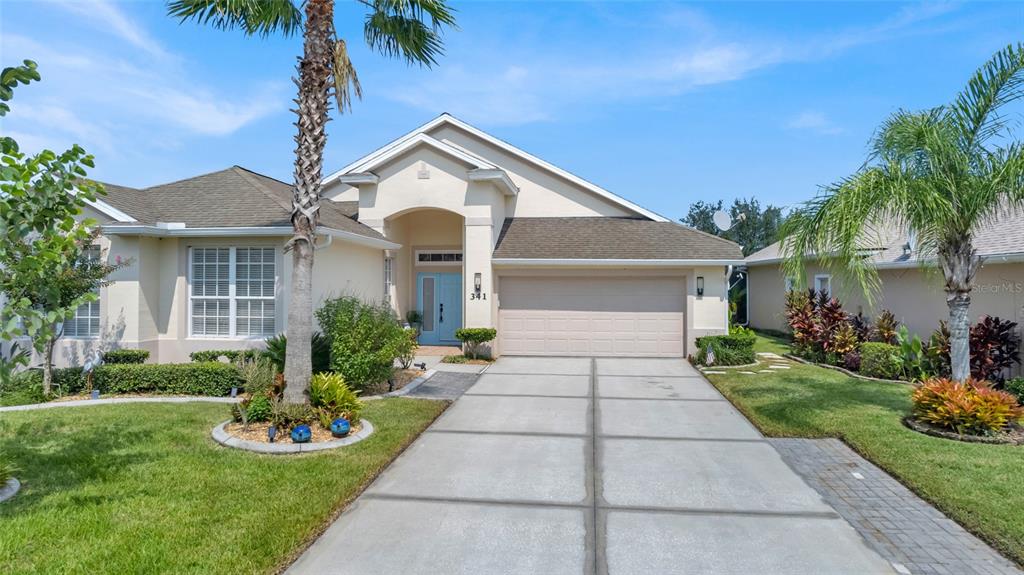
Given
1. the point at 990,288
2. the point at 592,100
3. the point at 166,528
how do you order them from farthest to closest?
1. the point at 592,100
2. the point at 990,288
3. the point at 166,528

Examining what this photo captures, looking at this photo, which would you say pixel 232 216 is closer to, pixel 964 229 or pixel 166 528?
pixel 166 528

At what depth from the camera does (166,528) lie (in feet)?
15.3

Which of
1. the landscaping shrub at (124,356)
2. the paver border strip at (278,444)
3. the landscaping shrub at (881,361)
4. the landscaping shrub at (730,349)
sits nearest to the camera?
the paver border strip at (278,444)

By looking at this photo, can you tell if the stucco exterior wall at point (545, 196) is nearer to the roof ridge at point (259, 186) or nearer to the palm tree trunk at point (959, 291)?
the roof ridge at point (259, 186)

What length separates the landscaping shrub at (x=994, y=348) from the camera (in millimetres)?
10695

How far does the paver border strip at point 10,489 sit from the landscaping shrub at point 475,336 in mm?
10034

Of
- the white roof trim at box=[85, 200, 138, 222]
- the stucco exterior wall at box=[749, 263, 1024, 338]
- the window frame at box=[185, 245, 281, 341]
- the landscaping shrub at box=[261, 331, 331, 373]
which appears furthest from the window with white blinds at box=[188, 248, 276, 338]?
the stucco exterior wall at box=[749, 263, 1024, 338]

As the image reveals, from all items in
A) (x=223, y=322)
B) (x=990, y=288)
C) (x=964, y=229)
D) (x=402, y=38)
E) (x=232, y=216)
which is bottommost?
(x=223, y=322)

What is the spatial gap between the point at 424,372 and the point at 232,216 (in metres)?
5.39

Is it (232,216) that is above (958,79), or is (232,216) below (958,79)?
below

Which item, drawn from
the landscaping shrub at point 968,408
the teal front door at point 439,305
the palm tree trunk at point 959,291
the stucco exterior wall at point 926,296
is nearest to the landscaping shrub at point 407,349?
the teal front door at point 439,305

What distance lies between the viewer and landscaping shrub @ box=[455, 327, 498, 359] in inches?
585

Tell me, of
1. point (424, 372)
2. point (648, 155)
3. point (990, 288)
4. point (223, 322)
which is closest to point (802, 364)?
point (990, 288)

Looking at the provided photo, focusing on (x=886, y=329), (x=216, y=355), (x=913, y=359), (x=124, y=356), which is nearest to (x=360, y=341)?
(x=216, y=355)
